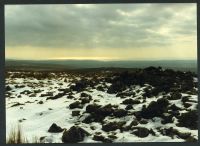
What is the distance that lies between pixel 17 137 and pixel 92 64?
1.11 m

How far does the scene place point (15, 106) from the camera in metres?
4.74

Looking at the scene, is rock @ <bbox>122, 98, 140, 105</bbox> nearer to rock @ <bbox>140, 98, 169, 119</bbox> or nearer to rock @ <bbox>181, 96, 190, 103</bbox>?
rock @ <bbox>140, 98, 169, 119</bbox>

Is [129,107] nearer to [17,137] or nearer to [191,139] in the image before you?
[191,139]

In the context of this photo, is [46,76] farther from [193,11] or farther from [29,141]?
[193,11]

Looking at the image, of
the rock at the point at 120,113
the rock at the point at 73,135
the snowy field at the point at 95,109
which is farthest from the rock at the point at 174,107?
the rock at the point at 73,135

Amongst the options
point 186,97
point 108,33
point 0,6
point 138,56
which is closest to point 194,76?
point 186,97

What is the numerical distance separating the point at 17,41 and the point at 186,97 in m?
1.91

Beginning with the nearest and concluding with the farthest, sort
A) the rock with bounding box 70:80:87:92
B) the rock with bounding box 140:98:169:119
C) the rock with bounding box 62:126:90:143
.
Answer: the rock with bounding box 62:126:90:143
the rock with bounding box 140:98:169:119
the rock with bounding box 70:80:87:92

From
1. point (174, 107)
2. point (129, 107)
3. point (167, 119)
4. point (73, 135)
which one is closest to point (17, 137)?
point (73, 135)

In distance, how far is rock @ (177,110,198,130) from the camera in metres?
4.68

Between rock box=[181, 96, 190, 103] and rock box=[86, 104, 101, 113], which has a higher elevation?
rock box=[181, 96, 190, 103]

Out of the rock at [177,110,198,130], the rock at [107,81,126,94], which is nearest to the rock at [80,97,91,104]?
the rock at [107,81,126,94]

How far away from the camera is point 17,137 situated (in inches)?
184

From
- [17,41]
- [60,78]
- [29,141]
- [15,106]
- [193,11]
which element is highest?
[193,11]
